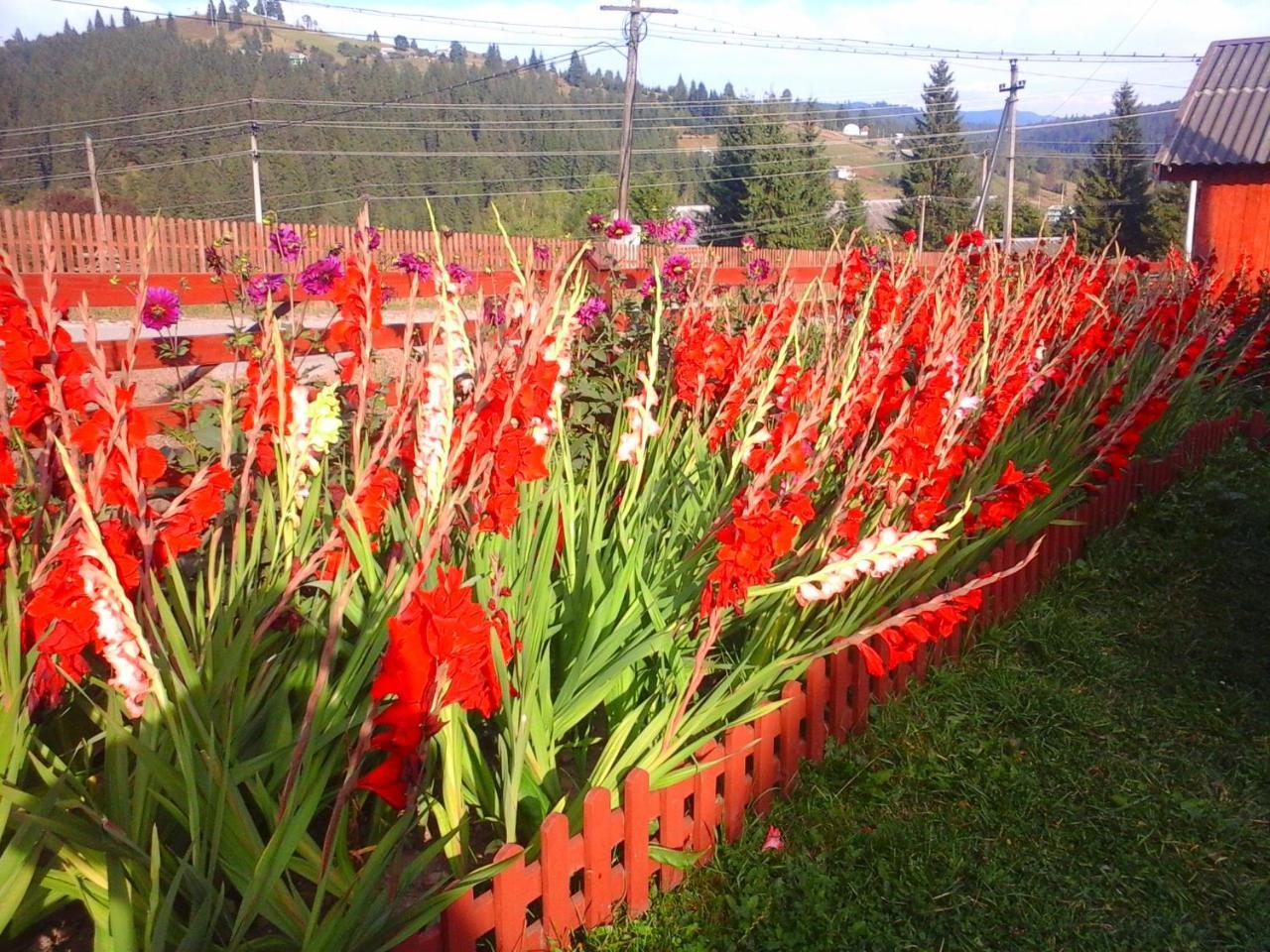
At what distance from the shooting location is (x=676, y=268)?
173 inches

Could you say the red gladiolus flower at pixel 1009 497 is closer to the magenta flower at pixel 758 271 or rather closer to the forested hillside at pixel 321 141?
the magenta flower at pixel 758 271

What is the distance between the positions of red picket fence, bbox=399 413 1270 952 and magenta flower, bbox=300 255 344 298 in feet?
5.65

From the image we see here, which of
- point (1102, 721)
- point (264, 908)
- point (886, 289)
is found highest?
point (886, 289)

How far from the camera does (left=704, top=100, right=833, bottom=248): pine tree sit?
58.2 m

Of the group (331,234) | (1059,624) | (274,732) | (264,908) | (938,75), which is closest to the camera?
(264,908)

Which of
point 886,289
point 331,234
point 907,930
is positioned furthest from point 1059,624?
point 331,234

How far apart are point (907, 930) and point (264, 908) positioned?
4.04 ft

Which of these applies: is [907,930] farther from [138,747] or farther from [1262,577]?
[1262,577]

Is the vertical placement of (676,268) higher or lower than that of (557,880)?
higher

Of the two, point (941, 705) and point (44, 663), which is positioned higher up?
point (44, 663)

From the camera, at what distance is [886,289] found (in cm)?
402

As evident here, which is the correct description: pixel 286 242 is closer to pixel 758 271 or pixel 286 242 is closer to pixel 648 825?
pixel 648 825

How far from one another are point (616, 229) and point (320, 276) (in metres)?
2.06

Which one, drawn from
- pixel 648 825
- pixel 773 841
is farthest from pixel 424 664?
pixel 773 841
